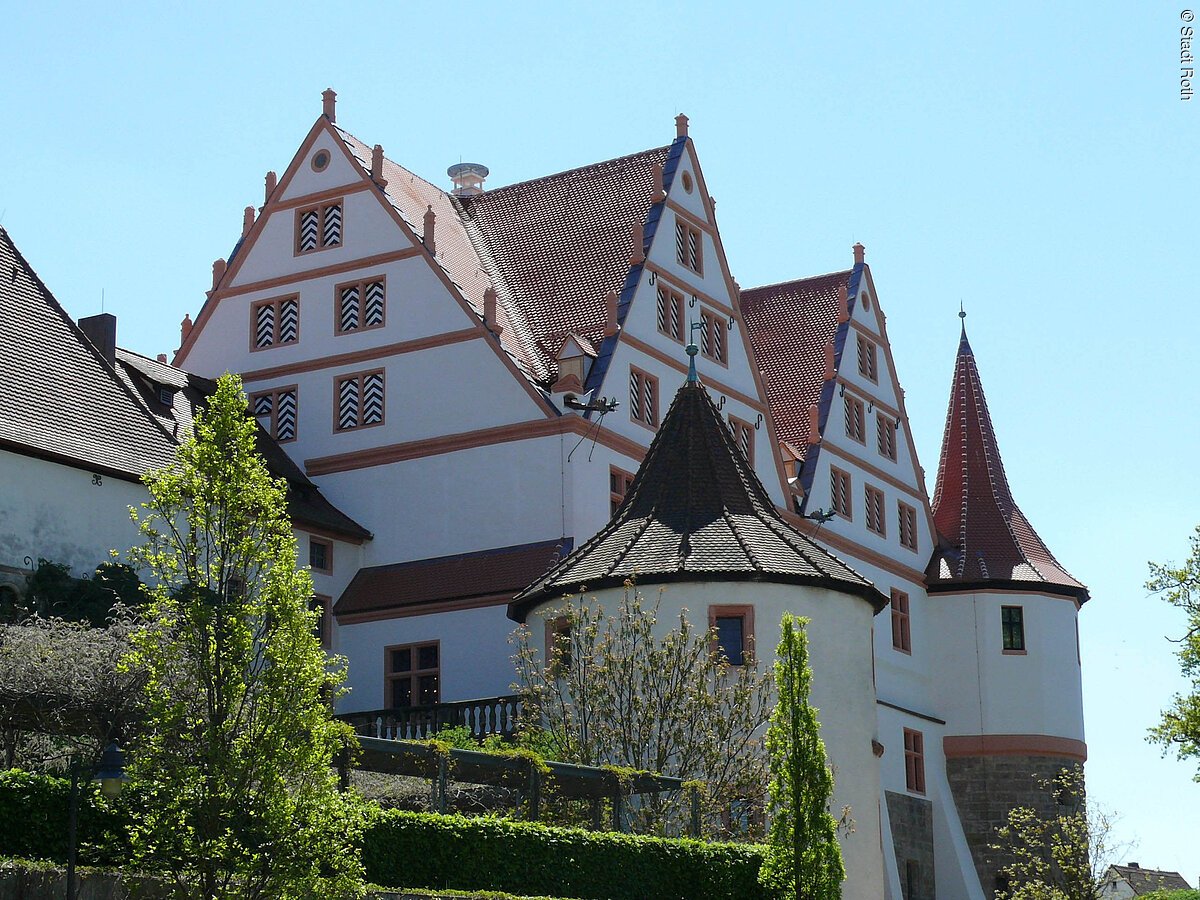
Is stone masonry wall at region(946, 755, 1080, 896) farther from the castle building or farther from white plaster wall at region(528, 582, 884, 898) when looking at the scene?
white plaster wall at region(528, 582, 884, 898)

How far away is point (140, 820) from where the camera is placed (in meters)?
17.3

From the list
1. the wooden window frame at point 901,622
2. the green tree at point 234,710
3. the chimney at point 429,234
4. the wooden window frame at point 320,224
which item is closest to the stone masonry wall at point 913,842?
the wooden window frame at point 901,622

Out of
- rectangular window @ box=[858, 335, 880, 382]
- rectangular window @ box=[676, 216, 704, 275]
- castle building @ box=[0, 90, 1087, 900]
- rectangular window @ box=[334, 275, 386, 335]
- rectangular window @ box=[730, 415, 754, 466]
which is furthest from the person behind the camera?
rectangular window @ box=[858, 335, 880, 382]

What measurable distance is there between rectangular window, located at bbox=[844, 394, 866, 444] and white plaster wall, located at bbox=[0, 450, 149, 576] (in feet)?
68.9

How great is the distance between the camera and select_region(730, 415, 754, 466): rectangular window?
4159cm

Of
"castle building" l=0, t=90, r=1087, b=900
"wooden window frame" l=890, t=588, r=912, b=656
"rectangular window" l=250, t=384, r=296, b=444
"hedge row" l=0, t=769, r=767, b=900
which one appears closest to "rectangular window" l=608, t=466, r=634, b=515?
"castle building" l=0, t=90, r=1087, b=900

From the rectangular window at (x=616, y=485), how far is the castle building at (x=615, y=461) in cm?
7

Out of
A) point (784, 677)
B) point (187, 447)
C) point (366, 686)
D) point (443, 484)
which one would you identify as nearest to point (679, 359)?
point (443, 484)

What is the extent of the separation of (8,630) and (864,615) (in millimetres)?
14085

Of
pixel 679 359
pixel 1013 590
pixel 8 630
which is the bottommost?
pixel 8 630

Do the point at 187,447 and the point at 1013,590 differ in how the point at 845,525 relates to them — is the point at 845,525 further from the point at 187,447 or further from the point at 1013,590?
the point at 187,447

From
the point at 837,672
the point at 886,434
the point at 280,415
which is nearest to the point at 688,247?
the point at 280,415

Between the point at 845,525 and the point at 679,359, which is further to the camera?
the point at 845,525

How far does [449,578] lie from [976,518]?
1737 cm
